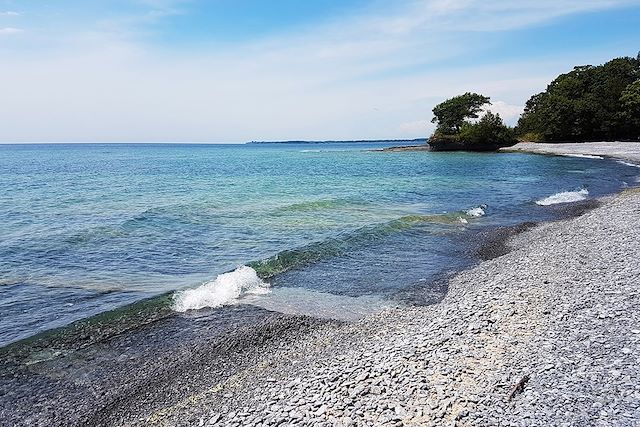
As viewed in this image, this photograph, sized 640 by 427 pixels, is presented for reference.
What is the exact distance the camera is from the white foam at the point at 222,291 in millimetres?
14297

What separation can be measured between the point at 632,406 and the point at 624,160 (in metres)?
70.7

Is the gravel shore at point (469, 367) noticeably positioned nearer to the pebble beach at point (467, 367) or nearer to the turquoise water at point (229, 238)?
the pebble beach at point (467, 367)

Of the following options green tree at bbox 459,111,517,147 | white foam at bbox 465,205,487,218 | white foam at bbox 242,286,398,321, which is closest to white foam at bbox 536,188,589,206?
white foam at bbox 465,205,487,218

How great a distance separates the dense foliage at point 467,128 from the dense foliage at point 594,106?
379 inches

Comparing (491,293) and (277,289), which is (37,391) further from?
(491,293)

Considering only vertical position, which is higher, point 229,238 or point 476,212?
point 476,212

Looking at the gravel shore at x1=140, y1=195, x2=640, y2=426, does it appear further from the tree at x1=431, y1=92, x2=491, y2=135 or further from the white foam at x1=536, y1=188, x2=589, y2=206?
the tree at x1=431, y1=92, x2=491, y2=135

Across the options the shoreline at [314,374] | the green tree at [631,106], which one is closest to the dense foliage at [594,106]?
the green tree at [631,106]

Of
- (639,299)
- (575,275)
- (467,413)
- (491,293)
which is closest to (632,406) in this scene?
(467,413)

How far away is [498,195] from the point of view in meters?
38.1

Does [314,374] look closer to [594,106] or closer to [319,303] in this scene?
[319,303]

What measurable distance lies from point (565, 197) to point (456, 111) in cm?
8499

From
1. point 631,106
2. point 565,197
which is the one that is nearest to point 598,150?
point 631,106

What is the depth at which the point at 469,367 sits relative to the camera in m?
8.54
